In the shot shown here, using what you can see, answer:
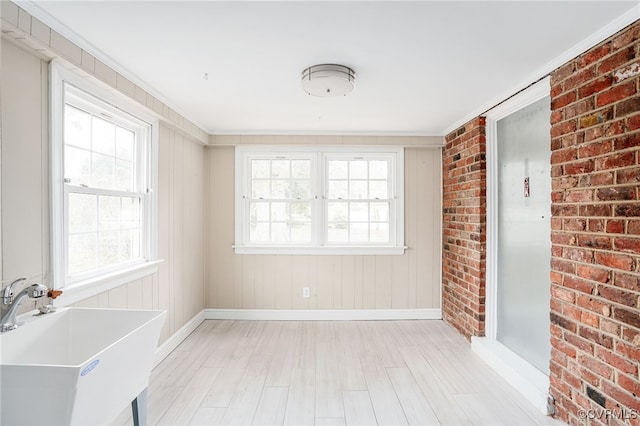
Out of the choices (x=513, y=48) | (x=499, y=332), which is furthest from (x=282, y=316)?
(x=513, y=48)

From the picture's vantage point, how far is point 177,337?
126 inches

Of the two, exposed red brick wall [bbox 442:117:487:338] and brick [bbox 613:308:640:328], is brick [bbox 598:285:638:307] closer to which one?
brick [bbox 613:308:640:328]

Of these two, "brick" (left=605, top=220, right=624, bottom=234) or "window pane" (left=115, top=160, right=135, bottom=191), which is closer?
"brick" (left=605, top=220, right=624, bottom=234)

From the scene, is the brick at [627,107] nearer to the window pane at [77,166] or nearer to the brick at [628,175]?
the brick at [628,175]

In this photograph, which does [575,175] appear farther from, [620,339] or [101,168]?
[101,168]

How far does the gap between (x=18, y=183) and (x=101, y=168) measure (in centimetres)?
70

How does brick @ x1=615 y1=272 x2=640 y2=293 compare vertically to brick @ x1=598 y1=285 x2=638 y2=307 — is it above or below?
above

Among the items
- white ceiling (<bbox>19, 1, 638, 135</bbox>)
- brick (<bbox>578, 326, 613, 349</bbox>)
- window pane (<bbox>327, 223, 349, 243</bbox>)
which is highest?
white ceiling (<bbox>19, 1, 638, 135</bbox>)

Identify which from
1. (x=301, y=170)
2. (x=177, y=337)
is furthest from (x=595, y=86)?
(x=177, y=337)

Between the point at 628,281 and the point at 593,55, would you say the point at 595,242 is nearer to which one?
the point at 628,281

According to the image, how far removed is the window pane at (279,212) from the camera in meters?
4.05

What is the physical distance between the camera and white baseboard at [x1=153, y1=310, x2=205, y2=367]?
9.38 feet

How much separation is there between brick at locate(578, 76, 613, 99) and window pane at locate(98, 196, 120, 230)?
130 inches

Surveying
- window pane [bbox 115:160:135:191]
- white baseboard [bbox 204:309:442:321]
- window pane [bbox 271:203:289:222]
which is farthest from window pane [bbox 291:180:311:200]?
window pane [bbox 115:160:135:191]
